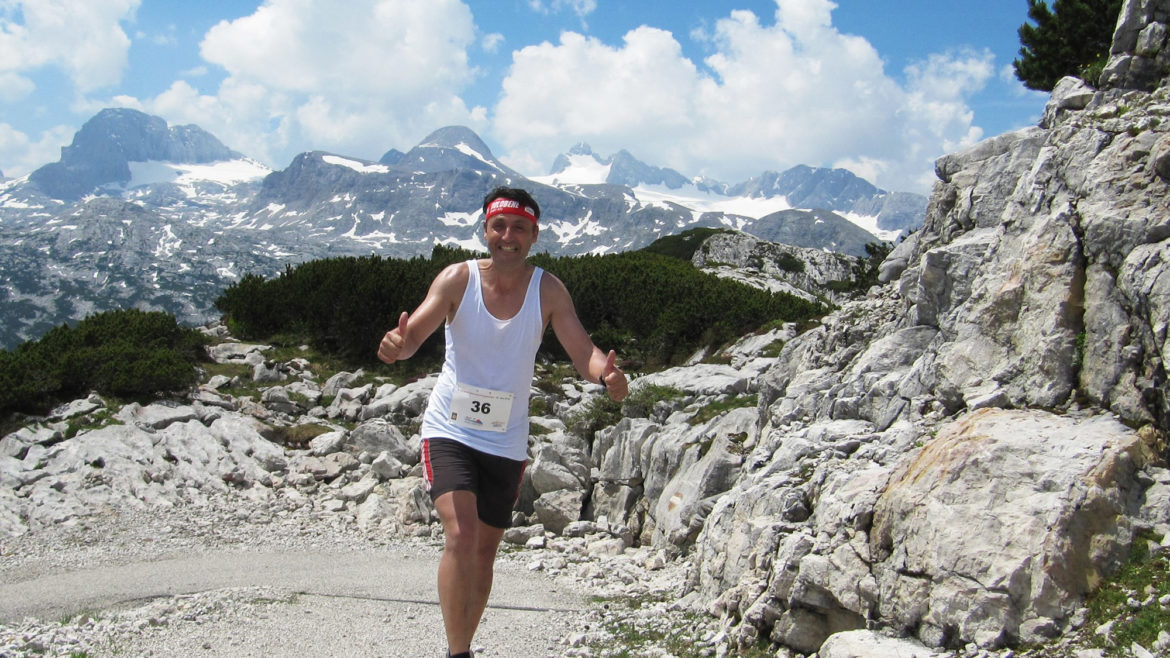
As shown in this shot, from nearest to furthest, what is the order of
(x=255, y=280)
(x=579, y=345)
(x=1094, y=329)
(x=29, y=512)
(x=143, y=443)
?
(x=579, y=345)
(x=1094, y=329)
(x=29, y=512)
(x=143, y=443)
(x=255, y=280)

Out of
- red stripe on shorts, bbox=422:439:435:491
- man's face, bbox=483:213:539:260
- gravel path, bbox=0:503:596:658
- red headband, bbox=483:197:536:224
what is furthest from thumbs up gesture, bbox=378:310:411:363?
gravel path, bbox=0:503:596:658

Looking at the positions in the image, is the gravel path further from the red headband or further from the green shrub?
the green shrub

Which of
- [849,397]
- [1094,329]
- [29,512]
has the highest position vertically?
[1094,329]

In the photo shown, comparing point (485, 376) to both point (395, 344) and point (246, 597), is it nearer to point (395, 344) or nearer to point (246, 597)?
point (395, 344)

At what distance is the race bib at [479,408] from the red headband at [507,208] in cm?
119

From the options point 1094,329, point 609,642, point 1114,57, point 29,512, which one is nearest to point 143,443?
point 29,512

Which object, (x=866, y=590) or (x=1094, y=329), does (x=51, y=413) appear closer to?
(x=866, y=590)

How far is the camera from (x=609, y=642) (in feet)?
24.0

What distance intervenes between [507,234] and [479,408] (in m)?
1.18

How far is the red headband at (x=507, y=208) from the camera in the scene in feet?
16.4

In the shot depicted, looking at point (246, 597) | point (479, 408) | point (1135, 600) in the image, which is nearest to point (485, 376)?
point (479, 408)

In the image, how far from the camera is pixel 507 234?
16.4ft

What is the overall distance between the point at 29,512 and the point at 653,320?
22.6 meters

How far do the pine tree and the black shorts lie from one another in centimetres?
1929
